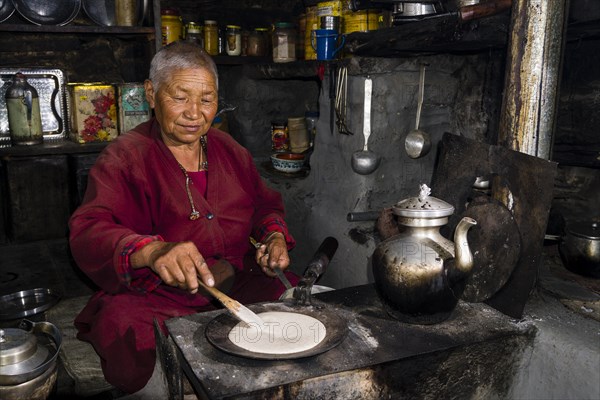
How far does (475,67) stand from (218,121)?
173 centimetres

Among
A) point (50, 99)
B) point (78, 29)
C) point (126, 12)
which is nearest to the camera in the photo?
point (78, 29)

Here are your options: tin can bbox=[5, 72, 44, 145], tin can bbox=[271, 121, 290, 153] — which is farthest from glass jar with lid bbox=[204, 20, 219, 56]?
tin can bbox=[5, 72, 44, 145]

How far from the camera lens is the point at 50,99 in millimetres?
3314

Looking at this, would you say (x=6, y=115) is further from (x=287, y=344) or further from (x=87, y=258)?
(x=287, y=344)

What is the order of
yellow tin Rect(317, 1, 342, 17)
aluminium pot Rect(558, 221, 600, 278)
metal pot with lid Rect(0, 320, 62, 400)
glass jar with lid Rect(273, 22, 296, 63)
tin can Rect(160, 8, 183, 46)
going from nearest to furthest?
metal pot with lid Rect(0, 320, 62, 400) → aluminium pot Rect(558, 221, 600, 278) → yellow tin Rect(317, 1, 342, 17) → glass jar with lid Rect(273, 22, 296, 63) → tin can Rect(160, 8, 183, 46)

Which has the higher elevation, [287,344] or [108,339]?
[287,344]

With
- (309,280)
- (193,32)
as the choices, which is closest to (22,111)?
(193,32)

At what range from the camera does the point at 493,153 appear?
1.71m

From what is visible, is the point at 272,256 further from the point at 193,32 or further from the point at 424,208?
the point at 193,32

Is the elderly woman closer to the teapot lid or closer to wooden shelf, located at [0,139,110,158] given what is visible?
the teapot lid

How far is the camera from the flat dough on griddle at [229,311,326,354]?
1227 millimetres

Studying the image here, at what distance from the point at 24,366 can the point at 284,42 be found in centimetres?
228

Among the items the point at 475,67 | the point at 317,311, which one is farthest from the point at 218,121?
the point at 317,311

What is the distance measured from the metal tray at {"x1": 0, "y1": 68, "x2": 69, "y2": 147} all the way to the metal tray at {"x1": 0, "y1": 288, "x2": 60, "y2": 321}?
117 cm
